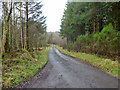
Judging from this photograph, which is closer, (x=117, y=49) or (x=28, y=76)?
(x=28, y=76)

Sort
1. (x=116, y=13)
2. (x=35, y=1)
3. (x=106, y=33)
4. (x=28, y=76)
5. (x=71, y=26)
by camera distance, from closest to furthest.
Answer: (x=28, y=76) < (x=116, y=13) < (x=106, y=33) < (x=35, y=1) < (x=71, y=26)

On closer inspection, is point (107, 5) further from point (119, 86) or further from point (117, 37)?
point (119, 86)

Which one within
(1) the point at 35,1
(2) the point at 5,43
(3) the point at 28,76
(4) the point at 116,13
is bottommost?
(3) the point at 28,76

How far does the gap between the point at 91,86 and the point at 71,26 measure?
20.1 m

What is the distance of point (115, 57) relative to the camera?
7816 millimetres

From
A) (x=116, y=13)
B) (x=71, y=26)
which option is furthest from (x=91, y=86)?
(x=71, y=26)

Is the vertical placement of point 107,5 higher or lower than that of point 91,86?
higher

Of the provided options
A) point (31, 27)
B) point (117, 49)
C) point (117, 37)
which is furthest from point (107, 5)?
point (31, 27)

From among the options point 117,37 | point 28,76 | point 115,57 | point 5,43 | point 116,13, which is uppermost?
point 116,13

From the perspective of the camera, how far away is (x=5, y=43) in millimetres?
8516

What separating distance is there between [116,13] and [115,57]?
4491 mm

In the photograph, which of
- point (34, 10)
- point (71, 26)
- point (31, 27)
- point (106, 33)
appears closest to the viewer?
point (106, 33)

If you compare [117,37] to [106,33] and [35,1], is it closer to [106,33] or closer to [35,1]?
[106,33]

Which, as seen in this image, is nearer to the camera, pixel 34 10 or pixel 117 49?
pixel 117 49
